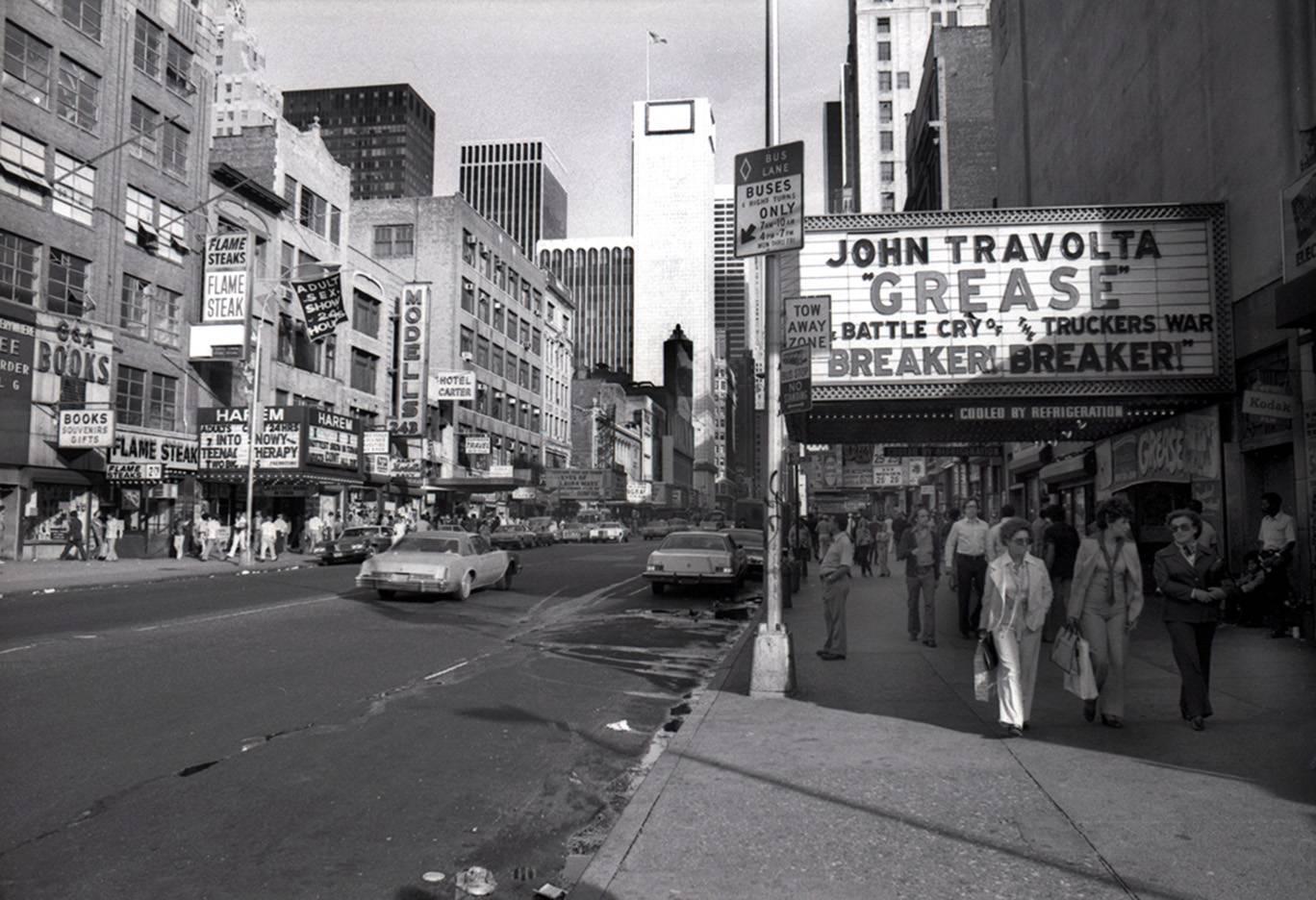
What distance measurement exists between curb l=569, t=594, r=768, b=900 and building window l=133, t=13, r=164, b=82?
35.1 meters

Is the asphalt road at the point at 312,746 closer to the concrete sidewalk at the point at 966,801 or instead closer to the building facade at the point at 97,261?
the concrete sidewalk at the point at 966,801

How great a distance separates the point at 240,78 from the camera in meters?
82.9

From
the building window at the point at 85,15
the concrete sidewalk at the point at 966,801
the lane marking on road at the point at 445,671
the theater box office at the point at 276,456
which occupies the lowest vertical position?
the lane marking on road at the point at 445,671

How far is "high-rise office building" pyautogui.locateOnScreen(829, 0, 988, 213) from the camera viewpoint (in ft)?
299

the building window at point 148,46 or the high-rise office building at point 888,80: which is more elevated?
the high-rise office building at point 888,80

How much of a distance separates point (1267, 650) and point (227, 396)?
36.0m

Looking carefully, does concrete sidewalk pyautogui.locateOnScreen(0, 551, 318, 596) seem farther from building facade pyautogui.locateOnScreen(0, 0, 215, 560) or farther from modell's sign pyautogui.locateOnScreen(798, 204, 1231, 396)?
modell's sign pyautogui.locateOnScreen(798, 204, 1231, 396)

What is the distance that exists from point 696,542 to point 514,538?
1099 inches

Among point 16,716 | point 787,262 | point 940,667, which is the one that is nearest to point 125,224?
Result: point 787,262

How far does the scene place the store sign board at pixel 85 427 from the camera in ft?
96.2

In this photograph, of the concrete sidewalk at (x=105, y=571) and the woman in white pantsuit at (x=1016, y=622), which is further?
the concrete sidewalk at (x=105, y=571)

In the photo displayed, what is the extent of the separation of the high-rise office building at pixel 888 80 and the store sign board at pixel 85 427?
7368cm

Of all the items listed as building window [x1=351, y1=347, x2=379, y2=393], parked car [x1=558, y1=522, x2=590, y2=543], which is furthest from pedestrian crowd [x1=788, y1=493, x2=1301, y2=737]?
parked car [x1=558, y1=522, x2=590, y2=543]

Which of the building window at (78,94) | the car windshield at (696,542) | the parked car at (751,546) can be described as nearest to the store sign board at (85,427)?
the building window at (78,94)
